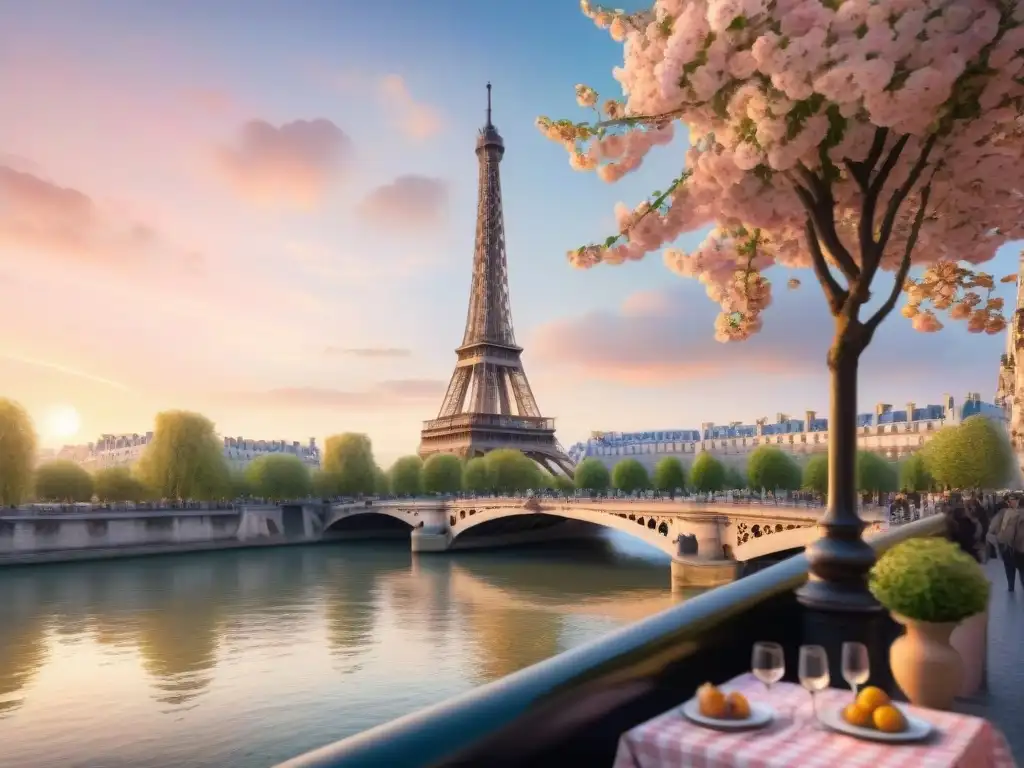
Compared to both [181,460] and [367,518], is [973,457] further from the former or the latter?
[181,460]

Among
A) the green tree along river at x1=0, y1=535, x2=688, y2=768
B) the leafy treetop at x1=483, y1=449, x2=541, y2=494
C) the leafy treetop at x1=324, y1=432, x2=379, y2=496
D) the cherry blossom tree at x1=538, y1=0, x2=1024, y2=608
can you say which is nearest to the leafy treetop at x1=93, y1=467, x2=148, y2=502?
the green tree along river at x1=0, y1=535, x2=688, y2=768

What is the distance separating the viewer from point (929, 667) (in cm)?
390

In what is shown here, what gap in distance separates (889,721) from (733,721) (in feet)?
1.64

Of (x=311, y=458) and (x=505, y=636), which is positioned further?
(x=311, y=458)

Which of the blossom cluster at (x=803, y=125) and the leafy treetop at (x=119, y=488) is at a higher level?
the blossom cluster at (x=803, y=125)

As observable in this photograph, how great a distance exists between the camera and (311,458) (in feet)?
420

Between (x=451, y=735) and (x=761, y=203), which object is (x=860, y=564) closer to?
(x=761, y=203)

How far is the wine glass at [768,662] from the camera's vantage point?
3.43 meters

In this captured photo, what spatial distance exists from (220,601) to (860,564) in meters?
30.7

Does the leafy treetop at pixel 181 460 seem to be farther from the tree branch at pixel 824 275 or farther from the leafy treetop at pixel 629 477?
the tree branch at pixel 824 275

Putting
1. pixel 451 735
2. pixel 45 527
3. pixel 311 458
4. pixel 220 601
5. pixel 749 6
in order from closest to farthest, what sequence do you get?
pixel 451 735
pixel 749 6
pixel 220 601
pixel 45 527
pixel 311 458

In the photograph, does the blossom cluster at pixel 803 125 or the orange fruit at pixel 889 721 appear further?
the blossom cluster at pixel 803 125

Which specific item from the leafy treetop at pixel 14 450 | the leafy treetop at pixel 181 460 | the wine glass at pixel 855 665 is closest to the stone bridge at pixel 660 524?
the leafy treetop at pixel 181 460

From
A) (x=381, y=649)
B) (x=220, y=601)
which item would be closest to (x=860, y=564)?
(x=381, y=649)
